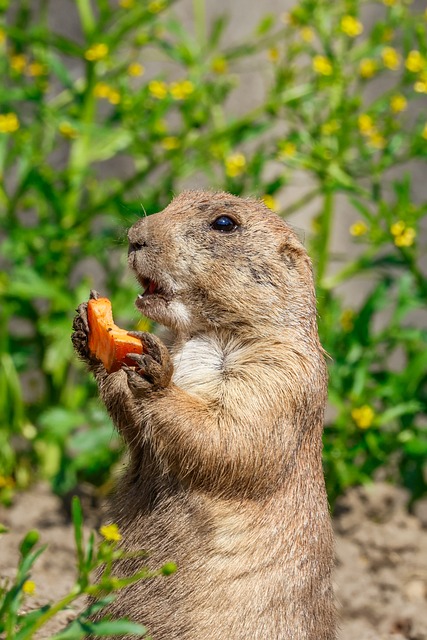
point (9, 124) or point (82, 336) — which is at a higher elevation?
point (9, 124)

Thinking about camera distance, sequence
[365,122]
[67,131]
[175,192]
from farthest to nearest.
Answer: [175,192]
[67,131]
[365,122]

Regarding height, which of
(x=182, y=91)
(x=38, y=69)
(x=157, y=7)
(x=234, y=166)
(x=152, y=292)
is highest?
(x=157, y=7)

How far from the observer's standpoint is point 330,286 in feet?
17.6

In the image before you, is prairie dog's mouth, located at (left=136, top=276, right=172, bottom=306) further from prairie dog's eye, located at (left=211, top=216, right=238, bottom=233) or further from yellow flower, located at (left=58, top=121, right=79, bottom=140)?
yellow flower, located at (left=58, top=121, right=79, bottom=140)

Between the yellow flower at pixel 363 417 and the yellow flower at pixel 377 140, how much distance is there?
1350 millimetres

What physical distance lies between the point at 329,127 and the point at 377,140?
339 mm

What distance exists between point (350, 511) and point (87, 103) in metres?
2.71

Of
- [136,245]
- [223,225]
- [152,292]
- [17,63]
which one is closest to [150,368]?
[152,292]

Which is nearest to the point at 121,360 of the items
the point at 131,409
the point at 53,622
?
the point at 131,409

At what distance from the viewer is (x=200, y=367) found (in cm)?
335

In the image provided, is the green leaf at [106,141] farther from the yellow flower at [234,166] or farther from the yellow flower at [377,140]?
the yellow flower at [377,140]

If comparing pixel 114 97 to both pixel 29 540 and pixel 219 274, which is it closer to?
pixel 219 274

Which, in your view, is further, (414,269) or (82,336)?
(414,269)

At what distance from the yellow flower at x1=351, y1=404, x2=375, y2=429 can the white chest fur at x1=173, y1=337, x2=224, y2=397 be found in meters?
1.78
